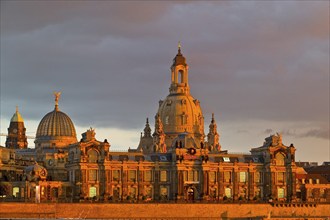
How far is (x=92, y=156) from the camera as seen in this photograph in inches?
7170

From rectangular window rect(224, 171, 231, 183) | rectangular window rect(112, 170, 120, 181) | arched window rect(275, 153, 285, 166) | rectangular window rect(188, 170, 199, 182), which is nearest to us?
rectangular window rect(112, 170, 120, 181)

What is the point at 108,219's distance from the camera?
546 feet

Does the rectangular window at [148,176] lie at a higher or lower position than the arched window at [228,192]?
higher

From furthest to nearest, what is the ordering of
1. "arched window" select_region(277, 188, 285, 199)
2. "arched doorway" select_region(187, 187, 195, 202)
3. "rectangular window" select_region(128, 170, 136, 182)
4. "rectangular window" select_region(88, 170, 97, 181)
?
"arched window" select_region(277, 188, 285, 199) < "arched doorway" select_region(187, 187, 195, 202) < "rectangular window" select_region(128, 170, 136, 182) < "rectangular window" select_region(88, 170, 97, 181)

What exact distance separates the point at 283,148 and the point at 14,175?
194 feet

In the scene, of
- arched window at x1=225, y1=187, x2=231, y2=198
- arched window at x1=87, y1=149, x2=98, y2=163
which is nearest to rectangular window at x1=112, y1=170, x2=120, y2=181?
arched window at x1=87, y1=149, x2=98, y2=163

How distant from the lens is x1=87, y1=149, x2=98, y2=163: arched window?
18175 centimetres

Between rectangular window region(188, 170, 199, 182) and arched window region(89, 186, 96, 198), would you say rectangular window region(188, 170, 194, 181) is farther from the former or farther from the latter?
arched window region(89, 186, 96, 198)

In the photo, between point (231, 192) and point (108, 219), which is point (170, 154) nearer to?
point (231, 192)

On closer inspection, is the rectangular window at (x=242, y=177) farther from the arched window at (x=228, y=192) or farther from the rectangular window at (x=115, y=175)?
the rectangular window at (x=115, y=175)

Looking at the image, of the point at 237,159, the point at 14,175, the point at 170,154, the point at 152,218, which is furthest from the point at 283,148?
the point at 14,175

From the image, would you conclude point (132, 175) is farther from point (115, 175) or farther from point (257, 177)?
point (257, 177)

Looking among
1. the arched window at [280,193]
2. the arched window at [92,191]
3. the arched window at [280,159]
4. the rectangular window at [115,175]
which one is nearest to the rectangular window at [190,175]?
the rectangular window at [115,175]

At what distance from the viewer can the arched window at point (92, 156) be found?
596 ft
